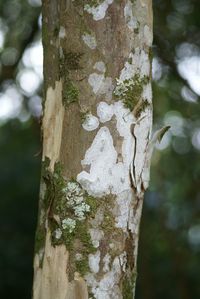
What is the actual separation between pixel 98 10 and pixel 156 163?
213 inches

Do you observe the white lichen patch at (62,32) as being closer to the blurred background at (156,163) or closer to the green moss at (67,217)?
the green moss at (67,217)

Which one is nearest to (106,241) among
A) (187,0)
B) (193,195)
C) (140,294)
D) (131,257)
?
(131,257)

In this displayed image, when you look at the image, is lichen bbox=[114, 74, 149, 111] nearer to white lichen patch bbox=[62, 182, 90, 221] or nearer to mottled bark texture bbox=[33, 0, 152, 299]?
mottled bark texture bbox=[33, 0, 152, 299]

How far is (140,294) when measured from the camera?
21.3 feet

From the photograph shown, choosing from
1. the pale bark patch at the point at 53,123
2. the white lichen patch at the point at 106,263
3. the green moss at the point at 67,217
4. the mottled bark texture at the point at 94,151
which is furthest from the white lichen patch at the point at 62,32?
the white lichen patch at the point at 106,263

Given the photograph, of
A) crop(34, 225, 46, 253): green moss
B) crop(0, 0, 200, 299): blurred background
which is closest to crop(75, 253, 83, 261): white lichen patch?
crop(34, 225, 46, 253): green moss

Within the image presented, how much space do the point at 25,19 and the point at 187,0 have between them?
1.35 meters

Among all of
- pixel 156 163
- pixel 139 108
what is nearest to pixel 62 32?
pixel 139 108

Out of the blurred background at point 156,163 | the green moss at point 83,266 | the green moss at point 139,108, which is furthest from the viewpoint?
the blurred background at point 156,163

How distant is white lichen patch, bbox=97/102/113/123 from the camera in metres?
1.63

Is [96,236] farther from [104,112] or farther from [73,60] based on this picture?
[73,60]

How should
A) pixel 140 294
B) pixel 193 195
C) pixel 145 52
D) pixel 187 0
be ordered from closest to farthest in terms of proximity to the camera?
1. pixel 145 52
2. pixel 187 0
3. pixel 193 195
4. pixel 140 294

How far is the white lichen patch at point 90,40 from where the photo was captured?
1656 millimetres

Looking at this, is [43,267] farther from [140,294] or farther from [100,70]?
[140,294]
